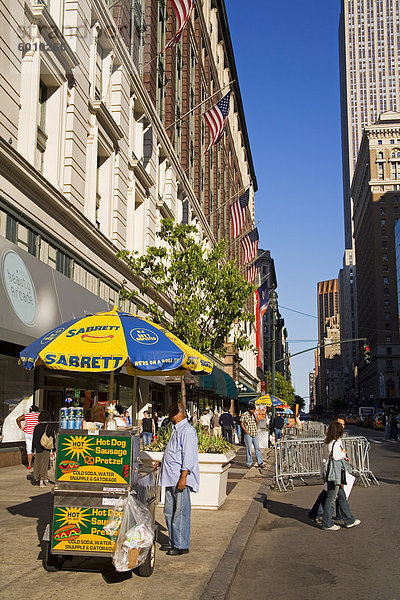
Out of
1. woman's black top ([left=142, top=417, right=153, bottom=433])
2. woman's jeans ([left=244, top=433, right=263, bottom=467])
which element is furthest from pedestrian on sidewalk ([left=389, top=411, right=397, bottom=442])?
woman's jeans ([left=244, top=433, right=263, bottom=467])

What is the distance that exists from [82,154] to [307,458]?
1211 centimetres

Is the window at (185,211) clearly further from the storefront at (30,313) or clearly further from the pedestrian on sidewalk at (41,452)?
the pedestrian on sidewalk at (41,452)

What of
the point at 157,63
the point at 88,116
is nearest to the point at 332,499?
the point at 88,116

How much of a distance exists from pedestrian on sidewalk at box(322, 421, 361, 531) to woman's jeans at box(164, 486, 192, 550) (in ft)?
8.97

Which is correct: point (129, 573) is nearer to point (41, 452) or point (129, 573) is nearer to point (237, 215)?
point (41, 452)

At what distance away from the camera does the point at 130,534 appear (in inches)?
245

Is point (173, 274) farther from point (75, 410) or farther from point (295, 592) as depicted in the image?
point (295, 592)

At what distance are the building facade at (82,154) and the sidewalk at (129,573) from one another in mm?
6021

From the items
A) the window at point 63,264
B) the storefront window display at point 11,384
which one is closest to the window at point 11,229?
the window at point 63,264

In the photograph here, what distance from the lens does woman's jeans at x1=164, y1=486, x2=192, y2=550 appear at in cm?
733

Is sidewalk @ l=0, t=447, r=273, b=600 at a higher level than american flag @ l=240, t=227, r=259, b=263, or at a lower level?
lower

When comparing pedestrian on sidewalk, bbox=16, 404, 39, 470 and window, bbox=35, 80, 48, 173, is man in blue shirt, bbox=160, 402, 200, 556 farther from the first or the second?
window, bbox=35, 80, 48, 173

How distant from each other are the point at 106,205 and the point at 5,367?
919 cm

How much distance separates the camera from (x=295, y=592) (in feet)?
21.0
